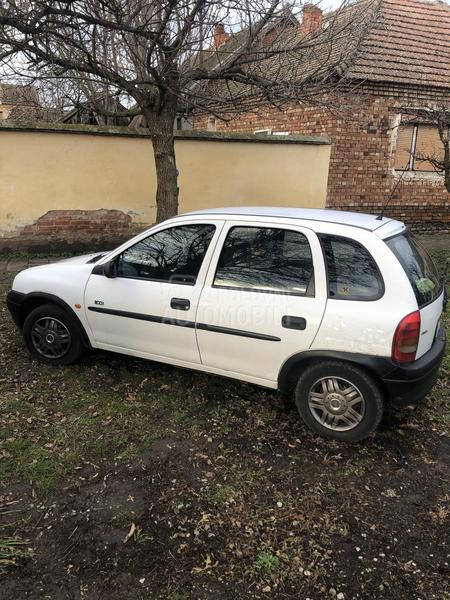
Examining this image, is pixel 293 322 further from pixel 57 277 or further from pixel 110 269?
pixel 57 277

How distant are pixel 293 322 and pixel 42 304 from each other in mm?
2433

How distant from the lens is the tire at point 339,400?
3.18 m

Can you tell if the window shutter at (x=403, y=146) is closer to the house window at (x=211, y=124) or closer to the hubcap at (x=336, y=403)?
the house window at (x=211, y=124)

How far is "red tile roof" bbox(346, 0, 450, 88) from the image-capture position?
10.5m

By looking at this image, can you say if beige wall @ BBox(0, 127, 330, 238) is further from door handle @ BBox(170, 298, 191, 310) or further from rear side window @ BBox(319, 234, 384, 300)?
rear side window @ BBox(319, 234, 384, 300)

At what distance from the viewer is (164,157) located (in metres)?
6.92

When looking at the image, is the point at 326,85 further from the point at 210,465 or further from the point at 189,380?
the point at 210,465

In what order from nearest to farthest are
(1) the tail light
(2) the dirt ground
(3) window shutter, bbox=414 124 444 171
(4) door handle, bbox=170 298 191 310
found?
(2) the dirt ground
(1) the tail light
(4) door handle, bbox=170 298 191 310
(3) window shutter, bbox=414 124 444 171

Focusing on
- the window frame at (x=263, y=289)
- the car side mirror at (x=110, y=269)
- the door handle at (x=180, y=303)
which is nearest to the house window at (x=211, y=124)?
the car side mirror at (x=110, y=269)

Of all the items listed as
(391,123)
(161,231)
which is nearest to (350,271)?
(161,231)

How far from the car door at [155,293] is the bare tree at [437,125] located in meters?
6.09

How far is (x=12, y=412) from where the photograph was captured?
3.71 meters

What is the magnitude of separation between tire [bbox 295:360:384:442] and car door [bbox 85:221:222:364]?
933 mm

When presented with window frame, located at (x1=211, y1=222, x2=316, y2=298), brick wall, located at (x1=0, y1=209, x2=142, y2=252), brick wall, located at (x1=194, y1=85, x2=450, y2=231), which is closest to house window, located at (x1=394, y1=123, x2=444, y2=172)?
brick wall, located at (x1=194, y1=85, x2=450, y2=231)
